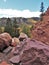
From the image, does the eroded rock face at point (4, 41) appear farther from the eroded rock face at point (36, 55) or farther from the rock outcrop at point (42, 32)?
the eroded rock face at point (36, 55)

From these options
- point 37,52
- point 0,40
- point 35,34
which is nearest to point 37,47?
point 37,52

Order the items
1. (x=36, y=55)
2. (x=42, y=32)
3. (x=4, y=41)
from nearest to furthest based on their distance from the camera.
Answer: (x=36, y=55), (x=42, y=32), (x=4, y=41)

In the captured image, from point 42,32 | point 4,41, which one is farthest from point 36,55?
point 4,41

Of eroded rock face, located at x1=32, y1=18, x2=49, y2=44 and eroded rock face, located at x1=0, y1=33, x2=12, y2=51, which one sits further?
eroded rock face, located at x1=0, y1=33, x2=12, y2=51

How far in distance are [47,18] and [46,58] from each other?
2.31 meters

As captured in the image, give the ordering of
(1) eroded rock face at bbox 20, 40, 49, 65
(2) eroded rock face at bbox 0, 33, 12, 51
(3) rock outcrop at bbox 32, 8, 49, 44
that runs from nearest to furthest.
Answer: (1) eroded rock face at bbox 20, 40, 49, 65
(3) rock outcrop at bbox 32, 8, 49, 44
(2) eroded rock face at bbox 0, 33, 12, 51

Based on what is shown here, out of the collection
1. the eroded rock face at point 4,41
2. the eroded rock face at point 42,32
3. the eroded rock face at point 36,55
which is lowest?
the eroded rock face at point 4,41

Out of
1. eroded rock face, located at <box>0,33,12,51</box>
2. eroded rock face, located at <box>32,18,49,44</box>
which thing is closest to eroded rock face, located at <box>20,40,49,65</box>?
eroded rock face, located at <box>32,18,49,44</box>

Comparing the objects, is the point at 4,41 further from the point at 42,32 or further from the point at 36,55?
the point at 36,55

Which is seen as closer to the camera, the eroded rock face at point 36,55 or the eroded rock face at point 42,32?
Result: the eroded rock face at point 36,55

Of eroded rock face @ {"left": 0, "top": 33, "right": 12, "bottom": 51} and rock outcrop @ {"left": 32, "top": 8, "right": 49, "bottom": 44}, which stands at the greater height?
rock outcrop @ {"left": 32, "top": 8, "right": 49, "bottom": 44}

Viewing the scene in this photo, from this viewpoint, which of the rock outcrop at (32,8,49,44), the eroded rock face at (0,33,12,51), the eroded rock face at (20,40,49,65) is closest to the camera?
the eroded rock face at (20,40,49,65)

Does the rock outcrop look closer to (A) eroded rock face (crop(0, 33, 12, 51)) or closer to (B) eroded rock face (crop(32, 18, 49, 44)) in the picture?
(B) eroded rock face (crop(32, 18, 49, 44))

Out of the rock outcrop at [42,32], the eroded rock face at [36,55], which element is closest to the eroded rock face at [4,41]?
the rock outcrop at [42,32]
